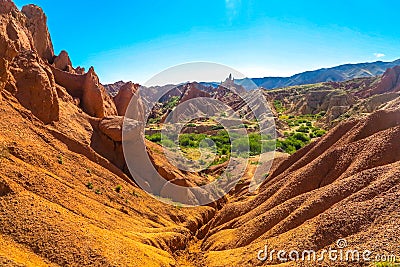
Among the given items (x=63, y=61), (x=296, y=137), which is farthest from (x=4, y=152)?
(x=296, y=137)

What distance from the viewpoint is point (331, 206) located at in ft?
43.3

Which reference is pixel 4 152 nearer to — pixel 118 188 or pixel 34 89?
pixel 34 89

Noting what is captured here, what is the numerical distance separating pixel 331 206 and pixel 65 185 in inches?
474

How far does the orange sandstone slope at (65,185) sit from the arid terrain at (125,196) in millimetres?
57

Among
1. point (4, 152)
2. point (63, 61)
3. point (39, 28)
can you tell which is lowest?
point (4, 152)

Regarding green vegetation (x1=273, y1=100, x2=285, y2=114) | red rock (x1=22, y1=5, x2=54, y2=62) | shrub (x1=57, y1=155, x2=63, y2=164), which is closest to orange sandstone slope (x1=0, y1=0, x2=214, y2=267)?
shrub (x1=57, y1=155, x2=63, y2=164)

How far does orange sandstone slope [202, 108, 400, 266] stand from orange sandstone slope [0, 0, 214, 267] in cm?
361

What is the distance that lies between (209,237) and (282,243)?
7946mm

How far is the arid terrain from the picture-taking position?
10570 mm

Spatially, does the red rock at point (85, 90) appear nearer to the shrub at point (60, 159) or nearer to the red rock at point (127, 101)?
the red rock at point (127, 101)

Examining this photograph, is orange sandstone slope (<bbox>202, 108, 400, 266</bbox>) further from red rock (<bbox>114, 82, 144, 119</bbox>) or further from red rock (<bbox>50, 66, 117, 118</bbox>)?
red rock (<bbox>114, 82, 144, 119</bbox>)

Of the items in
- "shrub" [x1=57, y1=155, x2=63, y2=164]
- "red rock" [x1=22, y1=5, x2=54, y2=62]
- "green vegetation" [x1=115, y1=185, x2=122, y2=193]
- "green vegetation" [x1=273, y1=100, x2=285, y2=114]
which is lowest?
"green vegetation" [x1=115, y1=185, x2=122, y2=193]

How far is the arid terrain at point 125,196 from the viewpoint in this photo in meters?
10.6

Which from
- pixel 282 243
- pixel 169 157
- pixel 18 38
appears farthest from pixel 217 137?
pixel 282 243
